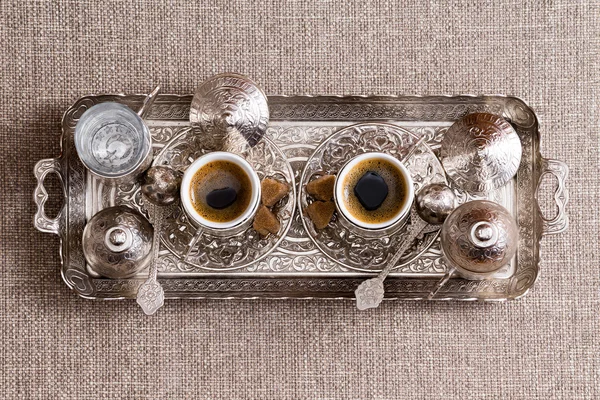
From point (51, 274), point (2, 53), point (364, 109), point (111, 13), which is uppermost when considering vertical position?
point (364, 109)

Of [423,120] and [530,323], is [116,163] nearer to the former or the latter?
[423,120]

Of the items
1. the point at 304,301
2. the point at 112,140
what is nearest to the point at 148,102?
the point at 112,140

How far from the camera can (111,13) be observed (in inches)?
39.4

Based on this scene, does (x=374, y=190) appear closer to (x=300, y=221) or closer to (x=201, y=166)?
(x=300, y=221)

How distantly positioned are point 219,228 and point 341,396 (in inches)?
14.8

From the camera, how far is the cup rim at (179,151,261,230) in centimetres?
87

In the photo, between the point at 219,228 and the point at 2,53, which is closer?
the point at 219,228

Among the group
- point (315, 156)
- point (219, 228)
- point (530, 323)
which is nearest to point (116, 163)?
point (219, 228)

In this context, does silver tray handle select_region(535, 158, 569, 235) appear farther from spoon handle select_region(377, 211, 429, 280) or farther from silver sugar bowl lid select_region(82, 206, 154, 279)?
silver sugar bowl lid select_region(82, 206, 154, 279)

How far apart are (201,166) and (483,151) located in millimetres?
441

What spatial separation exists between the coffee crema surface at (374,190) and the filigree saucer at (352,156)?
0.13ft

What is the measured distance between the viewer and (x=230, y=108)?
88 cm

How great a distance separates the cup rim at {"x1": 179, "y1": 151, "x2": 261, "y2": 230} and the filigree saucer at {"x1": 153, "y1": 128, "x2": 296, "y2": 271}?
0.05 metres

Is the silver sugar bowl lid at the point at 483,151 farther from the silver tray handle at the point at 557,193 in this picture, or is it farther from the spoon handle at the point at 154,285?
the spoon handle at the point at 154,285
